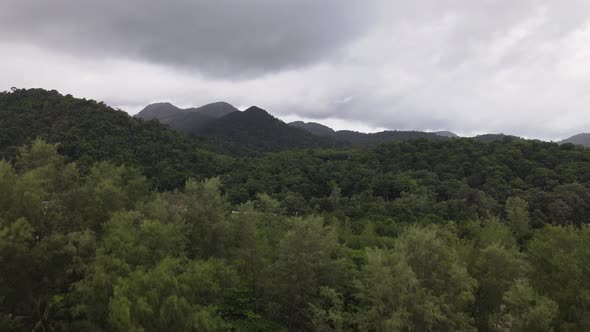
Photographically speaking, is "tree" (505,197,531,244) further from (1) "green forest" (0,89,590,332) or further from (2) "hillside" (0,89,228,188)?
(2) "hillside" (0,89,228,188)

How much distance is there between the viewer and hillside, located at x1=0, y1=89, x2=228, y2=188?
265 ft

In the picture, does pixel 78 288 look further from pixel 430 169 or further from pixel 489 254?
pixel 430 169

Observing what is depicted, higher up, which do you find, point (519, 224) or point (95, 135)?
point (95, 135)

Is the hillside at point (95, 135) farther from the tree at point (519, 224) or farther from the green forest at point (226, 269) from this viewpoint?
the tree at point (519, 224)

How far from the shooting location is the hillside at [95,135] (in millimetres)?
80750

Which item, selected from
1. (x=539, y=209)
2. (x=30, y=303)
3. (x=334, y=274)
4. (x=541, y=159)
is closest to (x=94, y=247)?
(x=30, y=303)

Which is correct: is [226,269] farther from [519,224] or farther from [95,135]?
[95,135]

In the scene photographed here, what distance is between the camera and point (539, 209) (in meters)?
72.4

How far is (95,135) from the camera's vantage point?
3501 inches

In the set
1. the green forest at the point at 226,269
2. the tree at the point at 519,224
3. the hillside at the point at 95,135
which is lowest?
the tree at the point at 519,224

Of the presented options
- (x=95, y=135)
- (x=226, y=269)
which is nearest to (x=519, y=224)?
(x=226, y=269)

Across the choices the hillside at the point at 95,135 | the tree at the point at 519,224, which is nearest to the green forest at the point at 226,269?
the tree at the point at 519,224

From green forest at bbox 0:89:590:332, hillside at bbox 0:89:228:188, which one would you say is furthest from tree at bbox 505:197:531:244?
hillside at bbox 0:89:228:188

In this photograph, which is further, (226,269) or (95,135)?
(95,135)
